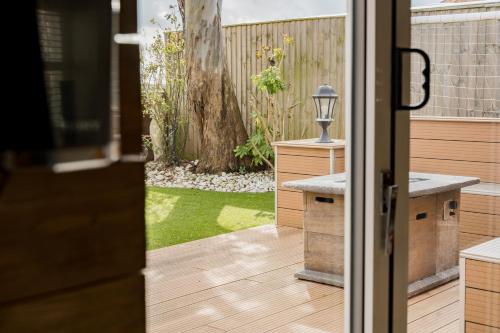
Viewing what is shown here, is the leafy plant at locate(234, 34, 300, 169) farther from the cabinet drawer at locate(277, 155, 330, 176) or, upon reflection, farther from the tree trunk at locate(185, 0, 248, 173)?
the cabinet drawer at locate(277, 155, 330, 176)

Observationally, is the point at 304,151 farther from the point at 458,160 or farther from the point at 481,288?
the point at 458,160

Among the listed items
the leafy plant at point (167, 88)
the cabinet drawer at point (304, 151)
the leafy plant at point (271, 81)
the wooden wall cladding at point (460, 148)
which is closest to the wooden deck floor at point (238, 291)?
the wooden wall cladding at point (460, 148)

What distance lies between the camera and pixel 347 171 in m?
1.26

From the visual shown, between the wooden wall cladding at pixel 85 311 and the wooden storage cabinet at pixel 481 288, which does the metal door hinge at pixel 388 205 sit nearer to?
the wooden storage cabinet at pixel 481 288

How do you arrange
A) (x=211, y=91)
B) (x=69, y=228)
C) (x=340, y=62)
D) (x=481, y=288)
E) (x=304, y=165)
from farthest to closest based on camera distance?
(x=211, y=91) → (x=340, y=62) → (x=304, y=165) → (x=481, y=288) → (x=69, y=228)

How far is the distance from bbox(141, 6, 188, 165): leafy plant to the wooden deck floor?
3.54ft

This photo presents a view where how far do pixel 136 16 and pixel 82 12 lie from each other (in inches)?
5.2

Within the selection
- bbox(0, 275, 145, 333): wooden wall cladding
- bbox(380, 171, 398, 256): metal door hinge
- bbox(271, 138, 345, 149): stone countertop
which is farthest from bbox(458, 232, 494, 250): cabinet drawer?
bbox(271, 138, 345, 149): stone countertop

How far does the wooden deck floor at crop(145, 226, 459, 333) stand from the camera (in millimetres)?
2594

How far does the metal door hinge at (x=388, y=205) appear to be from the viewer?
1190 millimetres

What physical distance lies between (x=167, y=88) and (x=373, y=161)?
3.92m

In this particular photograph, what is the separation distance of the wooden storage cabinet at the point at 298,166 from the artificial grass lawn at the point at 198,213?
7.3 inches

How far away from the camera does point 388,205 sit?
120 cm

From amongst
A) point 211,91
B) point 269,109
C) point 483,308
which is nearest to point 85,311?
point 483,308
